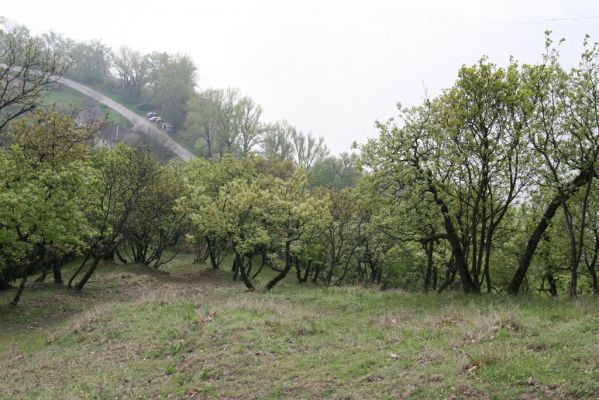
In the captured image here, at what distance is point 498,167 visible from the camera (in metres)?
16.8

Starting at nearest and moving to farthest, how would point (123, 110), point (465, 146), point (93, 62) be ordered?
point (465, 146) → point (123, 110) → point (93, 62)

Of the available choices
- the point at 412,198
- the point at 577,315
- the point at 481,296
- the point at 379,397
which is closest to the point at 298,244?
the point at 412,198

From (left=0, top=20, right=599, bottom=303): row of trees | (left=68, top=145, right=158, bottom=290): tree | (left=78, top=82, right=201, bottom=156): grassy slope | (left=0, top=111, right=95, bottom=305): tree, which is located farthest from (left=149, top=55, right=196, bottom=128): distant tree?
(left=0, top=111, right=95, bottom=305): tree

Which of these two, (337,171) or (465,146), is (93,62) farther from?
(465,146)

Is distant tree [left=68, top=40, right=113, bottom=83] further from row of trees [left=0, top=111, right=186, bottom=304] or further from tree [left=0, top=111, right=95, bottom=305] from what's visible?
tree [left=0, top=111, right=95, bottom=305]

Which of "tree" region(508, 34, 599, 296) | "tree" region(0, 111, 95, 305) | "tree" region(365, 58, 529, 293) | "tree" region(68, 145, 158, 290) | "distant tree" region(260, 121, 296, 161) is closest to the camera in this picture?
"tree" region(508, 34, 599, 296)

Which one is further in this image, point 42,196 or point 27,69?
point 27,69

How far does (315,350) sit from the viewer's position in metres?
11.8

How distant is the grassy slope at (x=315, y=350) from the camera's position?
8.40m

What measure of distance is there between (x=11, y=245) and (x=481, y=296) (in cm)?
1989

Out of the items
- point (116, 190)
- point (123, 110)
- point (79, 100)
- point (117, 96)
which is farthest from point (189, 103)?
point (116, 190)

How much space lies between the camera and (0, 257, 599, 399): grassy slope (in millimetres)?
8398

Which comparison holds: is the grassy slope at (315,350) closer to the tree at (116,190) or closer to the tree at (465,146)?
the tree at (465,146)

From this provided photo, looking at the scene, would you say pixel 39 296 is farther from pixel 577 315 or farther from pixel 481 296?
pixel 577 315
